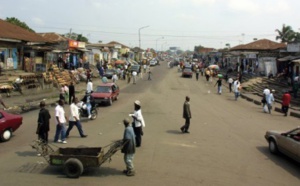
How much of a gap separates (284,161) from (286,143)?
2.13 feet

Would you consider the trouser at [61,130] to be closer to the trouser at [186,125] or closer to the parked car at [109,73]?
the trouser at [186,125]

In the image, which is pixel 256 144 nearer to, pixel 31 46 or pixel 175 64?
pixel 31 46

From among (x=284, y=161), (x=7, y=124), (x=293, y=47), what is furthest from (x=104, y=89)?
(x=293, y=47)

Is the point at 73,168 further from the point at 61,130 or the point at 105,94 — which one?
the point at 105,94

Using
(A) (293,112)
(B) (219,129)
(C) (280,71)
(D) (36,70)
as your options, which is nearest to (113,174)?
(B) (219,129)

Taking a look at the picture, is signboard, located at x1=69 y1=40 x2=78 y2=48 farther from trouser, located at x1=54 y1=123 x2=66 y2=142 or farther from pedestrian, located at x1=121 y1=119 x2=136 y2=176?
pedestrian, located at x1=121 y1=119 x2=136 y2=176

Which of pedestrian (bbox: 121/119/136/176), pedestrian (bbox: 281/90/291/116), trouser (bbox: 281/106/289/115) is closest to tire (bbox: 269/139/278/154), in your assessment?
pedestrian (bbox: 121/119/136/176)

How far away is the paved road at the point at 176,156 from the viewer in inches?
348

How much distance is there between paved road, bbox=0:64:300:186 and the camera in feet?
29.0

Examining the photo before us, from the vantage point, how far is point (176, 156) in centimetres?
1095

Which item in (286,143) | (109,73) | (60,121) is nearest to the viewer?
(286,143)

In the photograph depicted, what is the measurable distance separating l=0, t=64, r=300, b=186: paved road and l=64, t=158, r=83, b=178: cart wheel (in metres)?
0.18

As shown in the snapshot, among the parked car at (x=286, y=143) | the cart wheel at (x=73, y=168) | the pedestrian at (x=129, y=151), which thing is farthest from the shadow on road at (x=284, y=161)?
the cart wheel at (x=73, y=168)

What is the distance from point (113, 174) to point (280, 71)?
3352cm
